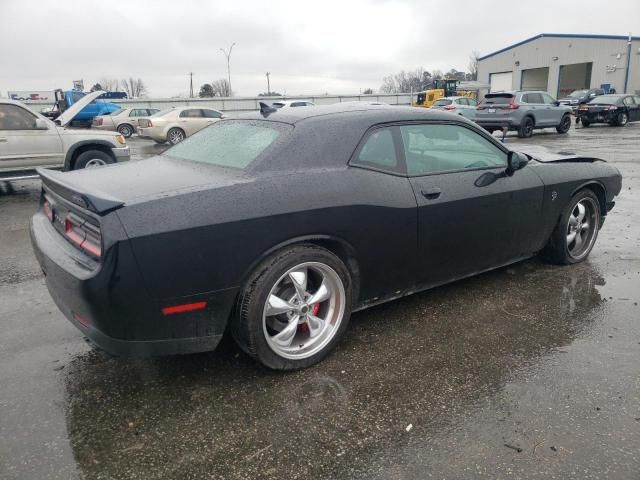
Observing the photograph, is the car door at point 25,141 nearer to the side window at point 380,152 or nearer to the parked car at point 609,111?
the side window at point 380,152

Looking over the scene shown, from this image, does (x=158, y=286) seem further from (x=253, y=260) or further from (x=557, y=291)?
(x=557, y=291)

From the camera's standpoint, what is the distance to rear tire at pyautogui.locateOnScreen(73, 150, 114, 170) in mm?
8961

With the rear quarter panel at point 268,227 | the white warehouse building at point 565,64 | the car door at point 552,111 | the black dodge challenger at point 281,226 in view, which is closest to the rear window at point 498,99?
the car door at point 552,111

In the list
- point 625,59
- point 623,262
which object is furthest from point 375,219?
point 625,59

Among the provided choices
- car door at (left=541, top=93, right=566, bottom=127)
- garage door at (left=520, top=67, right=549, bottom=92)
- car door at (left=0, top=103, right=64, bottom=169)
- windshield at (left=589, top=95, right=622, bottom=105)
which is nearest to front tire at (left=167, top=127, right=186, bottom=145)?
car door at (left=0, top=103, right=64, bottom=169)

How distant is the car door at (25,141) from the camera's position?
8391 millimetres

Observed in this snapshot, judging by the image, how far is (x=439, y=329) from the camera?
3506mm

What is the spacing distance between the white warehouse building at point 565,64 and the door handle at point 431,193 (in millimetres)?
44833

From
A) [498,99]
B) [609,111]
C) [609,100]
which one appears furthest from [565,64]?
[498,99]

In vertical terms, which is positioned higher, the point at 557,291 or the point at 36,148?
the point at 36,148

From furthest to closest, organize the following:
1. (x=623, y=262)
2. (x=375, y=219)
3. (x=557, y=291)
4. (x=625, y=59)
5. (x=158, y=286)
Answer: (x=625, y=59), (x=623, y=262), (x=557, y=291), (x=375, y=219), (x=158, y=286)

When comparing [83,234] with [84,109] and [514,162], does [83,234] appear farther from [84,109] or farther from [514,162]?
[84,109]

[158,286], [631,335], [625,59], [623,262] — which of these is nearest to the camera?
[158,286]

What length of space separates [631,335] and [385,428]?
1997 millimetres
